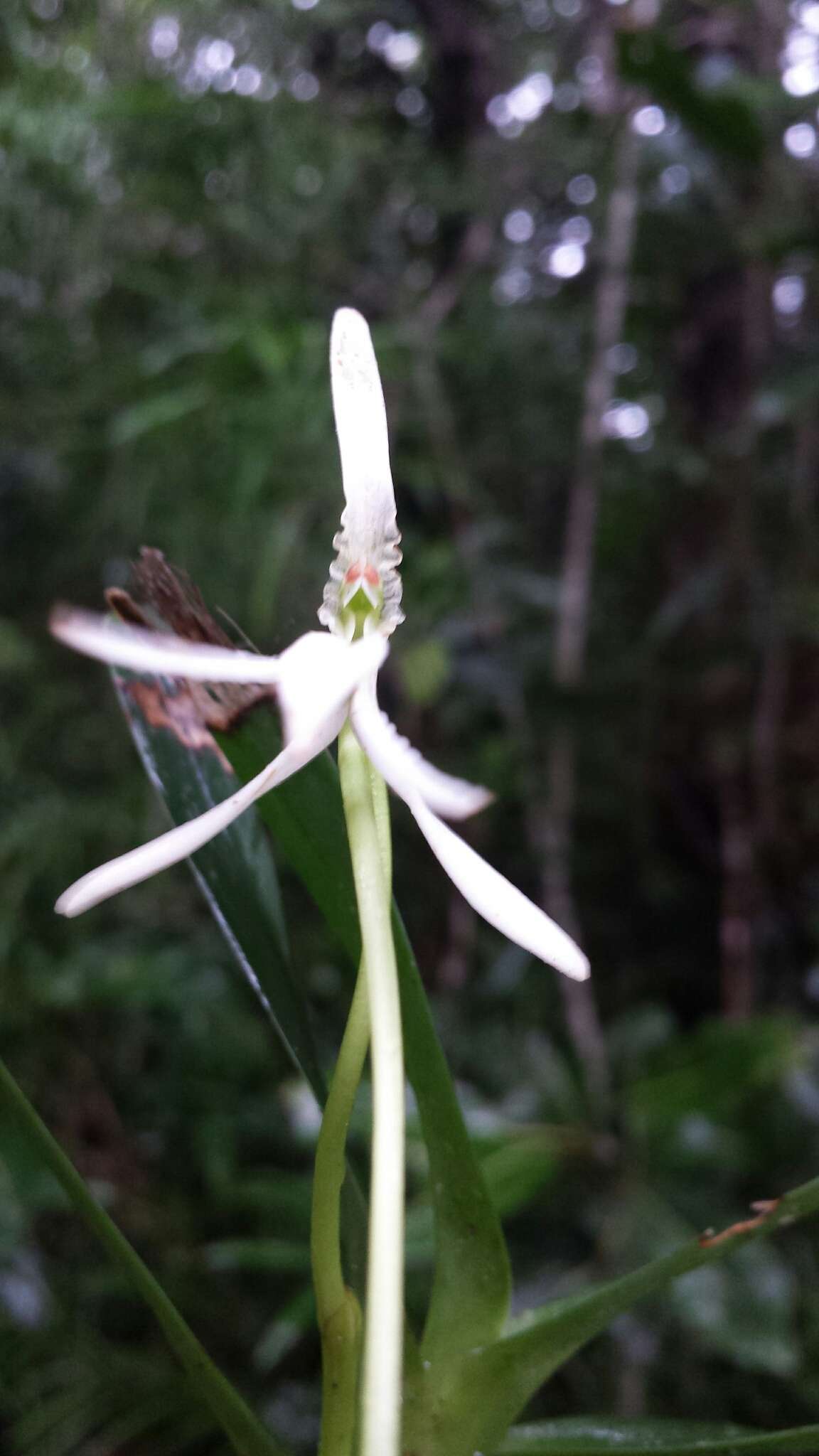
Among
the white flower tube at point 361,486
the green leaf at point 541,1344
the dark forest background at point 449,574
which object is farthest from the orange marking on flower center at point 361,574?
the dark forest background at point 449,574

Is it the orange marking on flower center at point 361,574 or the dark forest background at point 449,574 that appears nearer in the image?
the orange marking on flower center at point 361,574

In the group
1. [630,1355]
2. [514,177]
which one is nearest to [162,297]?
[514,177]

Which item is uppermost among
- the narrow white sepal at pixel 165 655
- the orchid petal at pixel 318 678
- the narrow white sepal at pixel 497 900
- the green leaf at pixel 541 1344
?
the narrow white sepal at pixel 165 655

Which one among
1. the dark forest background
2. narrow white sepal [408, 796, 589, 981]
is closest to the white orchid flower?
narrow white sepal [408, 796, 589, 981]

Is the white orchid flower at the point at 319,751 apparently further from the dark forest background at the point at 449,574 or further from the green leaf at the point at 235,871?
the dark forest background at the point at 449,574

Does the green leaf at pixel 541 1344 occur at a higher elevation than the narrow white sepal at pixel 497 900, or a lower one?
lower

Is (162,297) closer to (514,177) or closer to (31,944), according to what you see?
(514,177)

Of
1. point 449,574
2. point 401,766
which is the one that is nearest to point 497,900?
point 401,766

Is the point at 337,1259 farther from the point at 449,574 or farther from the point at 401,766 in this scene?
the point at 449,574

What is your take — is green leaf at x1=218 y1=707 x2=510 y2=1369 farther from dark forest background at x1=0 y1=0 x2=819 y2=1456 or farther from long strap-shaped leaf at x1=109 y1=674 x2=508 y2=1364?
dark forest background at x1=0 y1=0 x2=819 y2=1456
